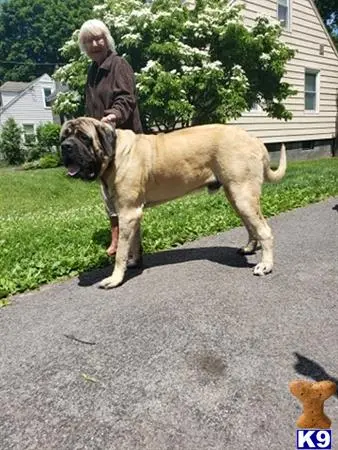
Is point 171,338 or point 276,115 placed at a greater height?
point 276,115

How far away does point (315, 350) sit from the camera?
2.94 metres

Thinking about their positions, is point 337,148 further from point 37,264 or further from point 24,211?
point 37,264

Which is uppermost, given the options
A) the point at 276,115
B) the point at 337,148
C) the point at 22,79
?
the point at 22,79

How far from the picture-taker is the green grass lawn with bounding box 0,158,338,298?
15.3ft

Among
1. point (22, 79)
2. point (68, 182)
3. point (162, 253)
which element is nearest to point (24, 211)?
point (68, 182)

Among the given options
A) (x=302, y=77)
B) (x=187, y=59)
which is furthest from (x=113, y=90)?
(x=302, y=77)

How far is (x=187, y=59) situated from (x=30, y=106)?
105ft

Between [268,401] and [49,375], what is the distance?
1.35 m

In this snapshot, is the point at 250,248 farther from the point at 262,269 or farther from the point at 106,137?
the point at 106,137

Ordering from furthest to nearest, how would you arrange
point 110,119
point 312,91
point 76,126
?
point 312,91 → point 110,119 → point 76,126

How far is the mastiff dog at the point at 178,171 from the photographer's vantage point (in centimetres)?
413

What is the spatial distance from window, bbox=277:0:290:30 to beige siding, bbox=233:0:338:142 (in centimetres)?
22

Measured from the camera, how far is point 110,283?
4176 millimetres

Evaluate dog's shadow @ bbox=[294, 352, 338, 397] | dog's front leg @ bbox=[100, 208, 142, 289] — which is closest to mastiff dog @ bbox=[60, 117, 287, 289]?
dog's front leg @ bbox=[100, 208, 142, 289]
